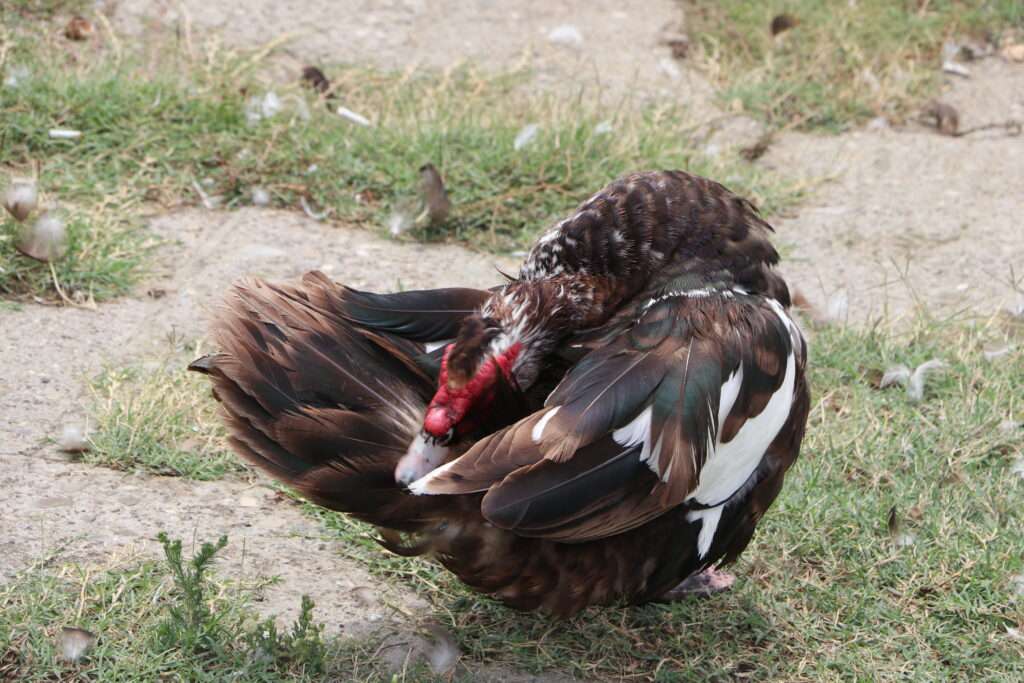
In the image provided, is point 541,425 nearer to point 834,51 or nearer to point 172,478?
point 172,478

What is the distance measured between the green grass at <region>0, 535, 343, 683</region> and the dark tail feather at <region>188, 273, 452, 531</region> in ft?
0.79

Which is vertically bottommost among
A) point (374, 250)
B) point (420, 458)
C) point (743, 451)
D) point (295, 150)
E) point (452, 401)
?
point (374, 250)

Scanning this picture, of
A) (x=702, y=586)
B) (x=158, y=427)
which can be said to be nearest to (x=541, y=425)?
(x=702, y=586)

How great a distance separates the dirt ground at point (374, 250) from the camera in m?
3.21

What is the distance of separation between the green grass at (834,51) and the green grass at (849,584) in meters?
2.35

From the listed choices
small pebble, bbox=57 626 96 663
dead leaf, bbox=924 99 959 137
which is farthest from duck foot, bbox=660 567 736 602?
dead leaf, bbox=924 99 959 137

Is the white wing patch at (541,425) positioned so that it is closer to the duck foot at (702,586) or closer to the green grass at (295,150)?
the duck foot at (702,586)

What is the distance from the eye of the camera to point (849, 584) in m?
3.38

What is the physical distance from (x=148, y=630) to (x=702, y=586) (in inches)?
54.3

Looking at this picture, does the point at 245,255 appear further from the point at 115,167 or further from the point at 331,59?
the point at 331,59

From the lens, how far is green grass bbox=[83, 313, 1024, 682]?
311 centimetres

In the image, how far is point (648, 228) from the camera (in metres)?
3.10

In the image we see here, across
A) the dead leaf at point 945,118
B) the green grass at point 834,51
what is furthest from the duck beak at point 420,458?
the dead leaf at point 945,118

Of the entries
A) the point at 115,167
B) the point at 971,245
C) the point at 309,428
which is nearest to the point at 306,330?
the point at 309,428
